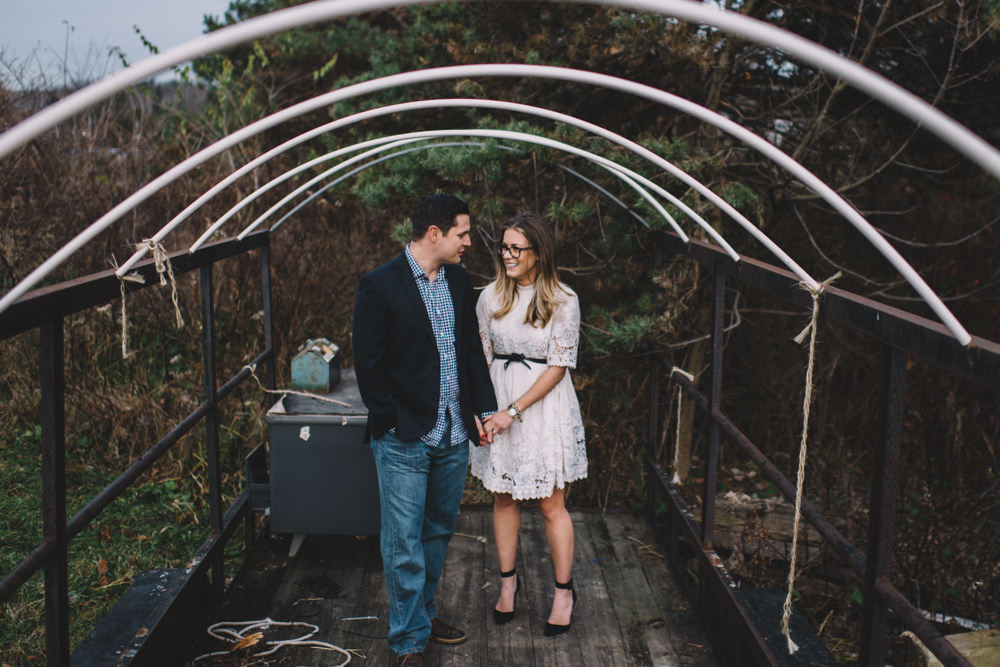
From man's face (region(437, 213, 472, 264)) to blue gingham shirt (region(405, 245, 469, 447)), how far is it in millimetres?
106

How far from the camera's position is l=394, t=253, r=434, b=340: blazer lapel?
116 inches

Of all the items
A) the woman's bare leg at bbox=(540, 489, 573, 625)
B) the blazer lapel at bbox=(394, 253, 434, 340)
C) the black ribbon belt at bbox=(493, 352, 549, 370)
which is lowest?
the woman's bare leg at bbox=(540, 489, 573, 625)

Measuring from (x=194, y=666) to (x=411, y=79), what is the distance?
2324 mm

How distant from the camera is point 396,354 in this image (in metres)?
2.96

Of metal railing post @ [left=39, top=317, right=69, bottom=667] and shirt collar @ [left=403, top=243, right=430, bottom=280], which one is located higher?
shirt collar @ [left=403, top=243, right=430, bottom=280]

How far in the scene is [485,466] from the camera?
133 inches

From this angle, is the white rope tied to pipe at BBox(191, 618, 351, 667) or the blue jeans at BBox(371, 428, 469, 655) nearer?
the blue jeans at BBox(371, 428, 469, 655)

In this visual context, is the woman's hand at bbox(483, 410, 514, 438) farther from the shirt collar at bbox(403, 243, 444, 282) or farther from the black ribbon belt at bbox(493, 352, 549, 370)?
the shirt collar at bbox(403, 243, 444, 282)

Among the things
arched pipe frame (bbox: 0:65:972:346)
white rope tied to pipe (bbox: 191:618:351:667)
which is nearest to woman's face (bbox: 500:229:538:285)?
arched pipe frame (bbox: 0:65:972:346)

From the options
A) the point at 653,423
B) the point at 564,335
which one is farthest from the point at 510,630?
the point at 653,423

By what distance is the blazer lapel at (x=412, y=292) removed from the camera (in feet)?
9.64

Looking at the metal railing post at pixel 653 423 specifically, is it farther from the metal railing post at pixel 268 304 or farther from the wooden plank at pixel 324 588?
the metal railing post at pixel 268 304

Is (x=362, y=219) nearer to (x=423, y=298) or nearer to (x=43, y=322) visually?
(x=423, y=298)

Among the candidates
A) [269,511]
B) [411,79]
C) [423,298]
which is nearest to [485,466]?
[423,298]
